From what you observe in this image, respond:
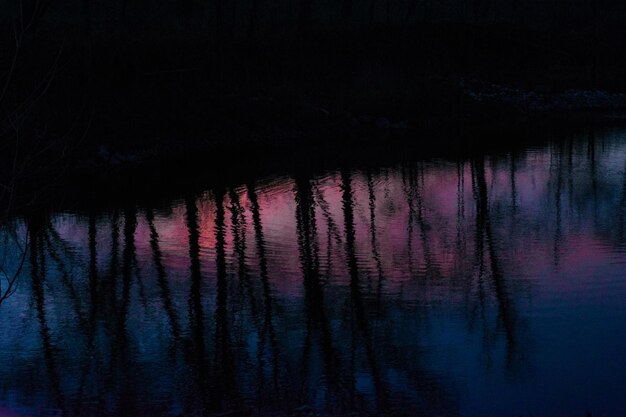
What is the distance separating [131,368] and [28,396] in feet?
3.99

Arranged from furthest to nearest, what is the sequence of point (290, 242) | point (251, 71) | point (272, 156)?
point (251, 71) → point (272, 156) → point (290, 242)

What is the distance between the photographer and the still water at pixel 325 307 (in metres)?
9.31

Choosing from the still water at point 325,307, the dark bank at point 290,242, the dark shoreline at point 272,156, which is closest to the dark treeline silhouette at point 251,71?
the dark bank at point 290,242

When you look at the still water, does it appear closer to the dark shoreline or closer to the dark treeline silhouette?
the dark shoreline

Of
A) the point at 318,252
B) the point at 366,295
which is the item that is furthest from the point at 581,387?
the point at 318,252

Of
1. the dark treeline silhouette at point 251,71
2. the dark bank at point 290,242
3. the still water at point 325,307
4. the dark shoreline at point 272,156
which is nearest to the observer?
the still water at point 325,307

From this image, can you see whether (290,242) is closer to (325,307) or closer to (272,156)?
(325,307)

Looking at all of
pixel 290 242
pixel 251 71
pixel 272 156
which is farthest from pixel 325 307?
pixel 251 71

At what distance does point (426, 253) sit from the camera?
15.4 meters

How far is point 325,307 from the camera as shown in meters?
12.5

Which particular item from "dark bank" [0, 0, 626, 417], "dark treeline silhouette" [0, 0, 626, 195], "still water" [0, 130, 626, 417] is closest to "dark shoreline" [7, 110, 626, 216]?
"dark bank" [0, 0, 626, 417]

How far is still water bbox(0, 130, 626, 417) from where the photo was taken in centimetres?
931

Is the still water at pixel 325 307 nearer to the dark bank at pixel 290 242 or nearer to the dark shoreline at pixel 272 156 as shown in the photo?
the dark bank at pixel 290 242

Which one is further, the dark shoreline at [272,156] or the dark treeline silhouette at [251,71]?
the dark treeline silhouette at [251,71]
